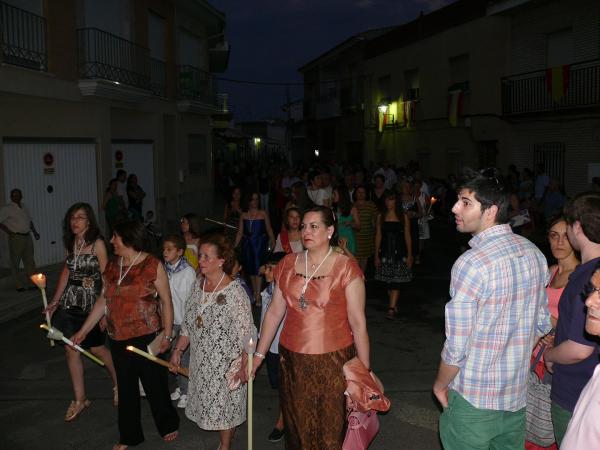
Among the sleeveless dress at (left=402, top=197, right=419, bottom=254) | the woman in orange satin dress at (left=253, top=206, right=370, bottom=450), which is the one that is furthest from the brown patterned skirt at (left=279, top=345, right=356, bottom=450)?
the sleeveless dress at (left=402, top=197, right=419, bottom=254)

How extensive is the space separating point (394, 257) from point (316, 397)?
180 inches

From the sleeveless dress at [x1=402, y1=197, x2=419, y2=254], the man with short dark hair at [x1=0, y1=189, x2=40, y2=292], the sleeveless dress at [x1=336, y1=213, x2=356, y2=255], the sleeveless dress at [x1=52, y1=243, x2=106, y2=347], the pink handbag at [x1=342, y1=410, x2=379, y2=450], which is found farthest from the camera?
the sleeveless dress at [x1=402, y1=197, x2=419, y2=254]

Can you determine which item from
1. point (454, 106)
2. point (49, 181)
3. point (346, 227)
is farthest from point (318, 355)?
point (454, 106)

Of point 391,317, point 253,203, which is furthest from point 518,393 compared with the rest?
point 253,203

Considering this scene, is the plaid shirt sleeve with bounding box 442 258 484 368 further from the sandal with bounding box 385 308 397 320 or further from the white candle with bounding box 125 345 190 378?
the sandal with bounding box 385 308 397 320

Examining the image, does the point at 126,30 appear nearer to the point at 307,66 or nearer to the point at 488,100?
the point at 488,100

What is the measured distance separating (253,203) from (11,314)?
3905 mm

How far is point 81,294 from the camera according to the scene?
530cm

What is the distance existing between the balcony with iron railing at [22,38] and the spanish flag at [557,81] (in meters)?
13.6

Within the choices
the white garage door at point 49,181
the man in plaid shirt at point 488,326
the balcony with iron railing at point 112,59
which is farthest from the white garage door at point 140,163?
the man in plaid shirt at point 488,326

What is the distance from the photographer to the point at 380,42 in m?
28.8

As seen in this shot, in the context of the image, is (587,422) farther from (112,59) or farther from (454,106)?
(454,106)

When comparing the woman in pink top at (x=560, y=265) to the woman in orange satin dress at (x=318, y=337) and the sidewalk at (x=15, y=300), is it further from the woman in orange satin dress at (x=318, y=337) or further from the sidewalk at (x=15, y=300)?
the sidewalk at (x=15, y=300)

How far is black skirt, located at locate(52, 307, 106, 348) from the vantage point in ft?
17.4
